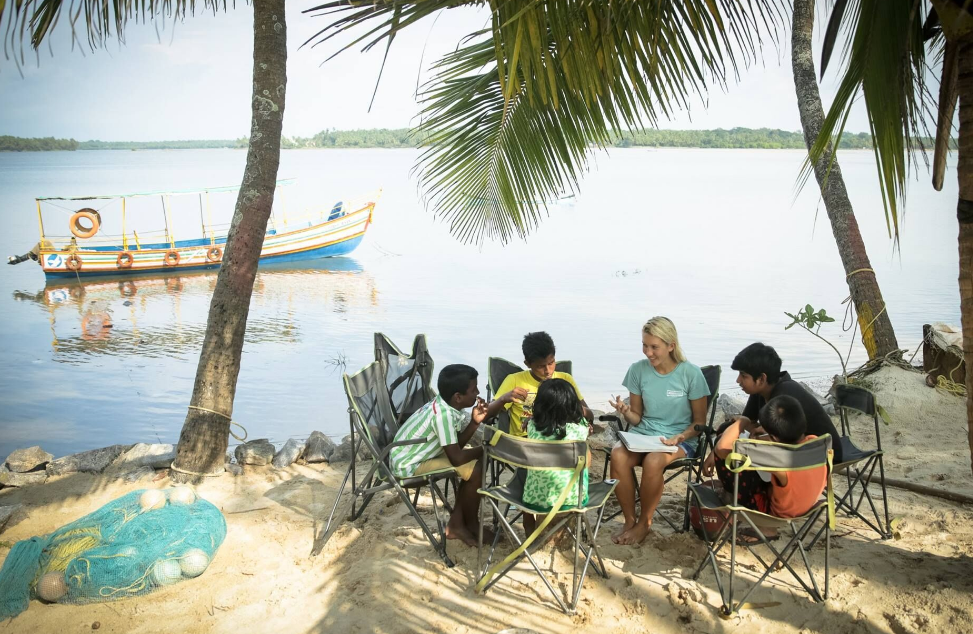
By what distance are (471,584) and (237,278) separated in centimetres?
287

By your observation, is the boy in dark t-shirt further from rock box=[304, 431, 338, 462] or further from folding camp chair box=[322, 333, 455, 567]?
rock box=[304, 431, 338, 462]

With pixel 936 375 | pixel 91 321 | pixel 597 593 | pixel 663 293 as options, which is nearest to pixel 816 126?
pixel 936 375

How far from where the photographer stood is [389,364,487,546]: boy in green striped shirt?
3.88 m

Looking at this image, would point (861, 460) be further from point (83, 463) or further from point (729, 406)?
point (83, 463)

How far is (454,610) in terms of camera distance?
339cm

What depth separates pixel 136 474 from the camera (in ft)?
17.3

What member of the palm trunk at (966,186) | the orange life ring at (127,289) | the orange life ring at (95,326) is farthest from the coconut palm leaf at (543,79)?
the orange life ring at (127,289)

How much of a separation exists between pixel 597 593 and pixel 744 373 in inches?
54.4

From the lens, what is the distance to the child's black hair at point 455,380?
3.99 meters

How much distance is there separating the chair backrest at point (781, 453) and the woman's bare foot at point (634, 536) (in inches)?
39.5

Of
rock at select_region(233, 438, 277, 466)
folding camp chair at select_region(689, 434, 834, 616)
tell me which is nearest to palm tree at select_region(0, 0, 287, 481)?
rock at select_region(233, 438, 277, 466)

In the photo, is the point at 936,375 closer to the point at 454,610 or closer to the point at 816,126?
the point at 816,126

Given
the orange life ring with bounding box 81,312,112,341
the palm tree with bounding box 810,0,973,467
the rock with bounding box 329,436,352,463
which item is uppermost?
the palm tree with bounding box 810,0,973,467

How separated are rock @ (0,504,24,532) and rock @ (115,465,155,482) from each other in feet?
2.22
